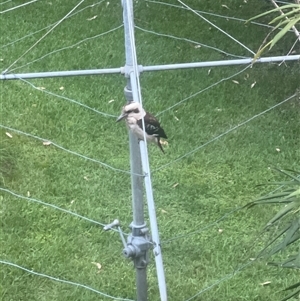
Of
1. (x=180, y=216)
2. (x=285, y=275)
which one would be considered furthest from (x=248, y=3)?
(x=285, y=275)

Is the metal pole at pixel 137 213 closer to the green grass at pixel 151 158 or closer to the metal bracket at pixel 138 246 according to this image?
the metal bracket at pixel 138 246

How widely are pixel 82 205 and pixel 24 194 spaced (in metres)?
0.27

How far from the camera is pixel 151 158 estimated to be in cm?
301

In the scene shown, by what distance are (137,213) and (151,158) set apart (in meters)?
1.40

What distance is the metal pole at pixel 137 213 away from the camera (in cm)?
145

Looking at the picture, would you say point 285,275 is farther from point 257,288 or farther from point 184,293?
point 184,293

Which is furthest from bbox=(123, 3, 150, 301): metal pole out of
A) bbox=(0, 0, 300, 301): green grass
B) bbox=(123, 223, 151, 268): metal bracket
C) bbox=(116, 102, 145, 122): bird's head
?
bbox=(0, 0, 300, 301): green grass

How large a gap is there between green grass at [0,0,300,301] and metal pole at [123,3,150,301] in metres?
0.68

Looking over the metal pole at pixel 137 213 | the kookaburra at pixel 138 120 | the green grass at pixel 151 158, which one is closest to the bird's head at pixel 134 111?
the kookaburra at pixel 138 120

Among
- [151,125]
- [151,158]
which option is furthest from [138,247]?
[151,158]

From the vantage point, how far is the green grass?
237 centimetres

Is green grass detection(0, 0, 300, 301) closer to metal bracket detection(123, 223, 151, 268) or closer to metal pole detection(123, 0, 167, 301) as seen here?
metal bracket detection(123, 223, 151, 268)

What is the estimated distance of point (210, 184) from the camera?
113 inches

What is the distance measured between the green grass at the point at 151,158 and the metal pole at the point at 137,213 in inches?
26.8
